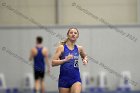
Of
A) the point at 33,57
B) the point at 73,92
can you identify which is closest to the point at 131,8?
the point at 33,57

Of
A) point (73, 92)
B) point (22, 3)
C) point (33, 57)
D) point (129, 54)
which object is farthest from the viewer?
point (22, 3)

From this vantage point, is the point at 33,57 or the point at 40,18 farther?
the point at 40,18

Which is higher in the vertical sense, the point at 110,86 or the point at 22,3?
the point at 22,3

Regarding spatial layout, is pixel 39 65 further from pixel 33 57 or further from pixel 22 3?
pixel 22 3

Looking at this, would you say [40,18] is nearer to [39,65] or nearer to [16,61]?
[16,61]

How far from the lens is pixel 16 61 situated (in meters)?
19.4

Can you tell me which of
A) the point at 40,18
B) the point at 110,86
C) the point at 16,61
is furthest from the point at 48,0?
the point at 110,86

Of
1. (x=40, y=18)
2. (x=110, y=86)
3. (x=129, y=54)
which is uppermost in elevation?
(x=40, y=18)

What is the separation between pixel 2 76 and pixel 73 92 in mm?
10560

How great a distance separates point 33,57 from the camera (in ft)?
49.8

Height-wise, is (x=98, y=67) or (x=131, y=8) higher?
(x=131, y=8)

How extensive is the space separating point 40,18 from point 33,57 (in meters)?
5.39

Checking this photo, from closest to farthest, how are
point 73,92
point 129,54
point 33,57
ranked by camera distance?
point 73,92
point 33,57
point 129,54

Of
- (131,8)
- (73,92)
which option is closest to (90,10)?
(131,8)
